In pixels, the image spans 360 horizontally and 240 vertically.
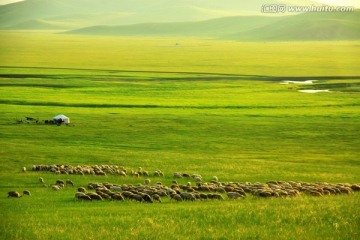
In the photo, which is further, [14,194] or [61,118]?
[61,118]

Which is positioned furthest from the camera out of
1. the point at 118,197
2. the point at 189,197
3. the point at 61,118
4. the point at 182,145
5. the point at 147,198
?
the point at 61,118

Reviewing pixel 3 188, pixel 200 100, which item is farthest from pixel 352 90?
pixel 3 188

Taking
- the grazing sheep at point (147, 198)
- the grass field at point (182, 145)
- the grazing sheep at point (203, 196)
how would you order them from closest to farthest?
the grass field at point (182, 145)
the grazing sheep at point (147, 198)
the grazing sheep at point (203, 196)

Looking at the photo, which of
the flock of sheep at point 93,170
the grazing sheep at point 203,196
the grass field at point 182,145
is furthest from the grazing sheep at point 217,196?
the flock of sheep at point 93,170

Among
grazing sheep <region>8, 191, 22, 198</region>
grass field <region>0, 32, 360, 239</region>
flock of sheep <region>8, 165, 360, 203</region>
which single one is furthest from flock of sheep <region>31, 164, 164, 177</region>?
grazing sheep <region>8, 191, 22, 198</region>

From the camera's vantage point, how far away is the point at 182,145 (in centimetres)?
4109

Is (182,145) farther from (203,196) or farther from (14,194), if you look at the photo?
(14,194)

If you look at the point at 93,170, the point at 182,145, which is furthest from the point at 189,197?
the point at 182,145

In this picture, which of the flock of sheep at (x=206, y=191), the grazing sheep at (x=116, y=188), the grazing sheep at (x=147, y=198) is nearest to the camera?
the grazing sheep at (x=147, y=198)

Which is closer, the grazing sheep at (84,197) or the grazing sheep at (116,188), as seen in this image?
the grazing sheep at (84,197)

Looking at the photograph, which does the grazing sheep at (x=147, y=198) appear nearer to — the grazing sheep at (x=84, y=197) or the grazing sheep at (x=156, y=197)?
the grazing sheep at (x=156, y=197)

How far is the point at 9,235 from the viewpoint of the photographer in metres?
Result: 15.1

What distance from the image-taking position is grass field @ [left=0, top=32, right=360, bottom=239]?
17.2 m

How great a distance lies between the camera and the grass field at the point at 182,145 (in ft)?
56.4
